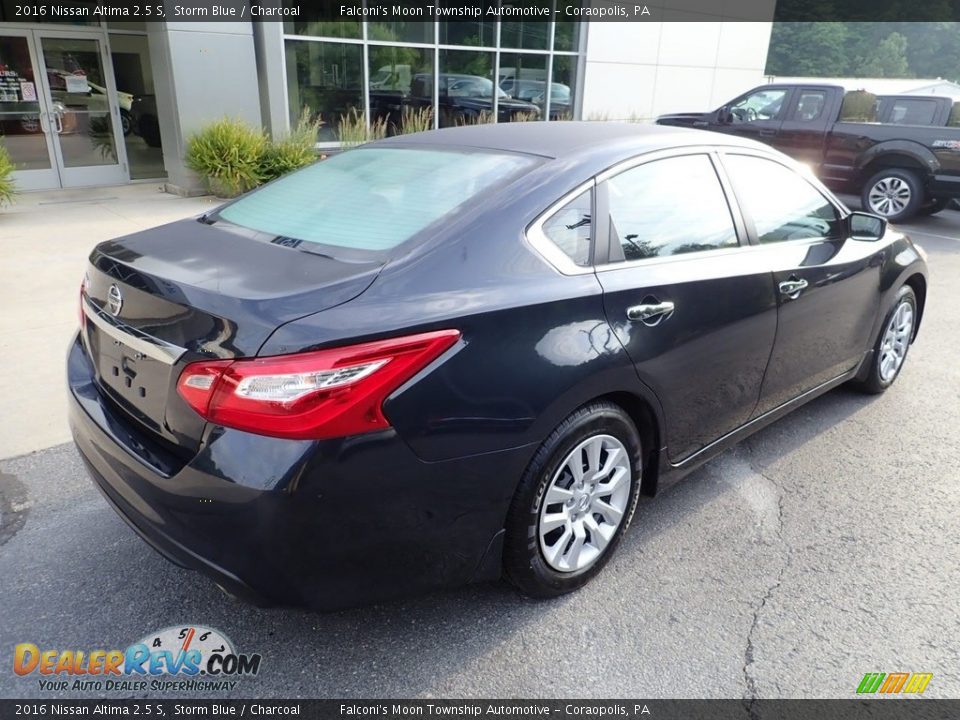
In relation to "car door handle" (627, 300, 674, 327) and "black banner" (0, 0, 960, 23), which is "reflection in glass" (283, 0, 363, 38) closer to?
"black banner" (0, 0, 960, 23)

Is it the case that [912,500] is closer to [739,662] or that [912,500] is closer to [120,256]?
[739,662]

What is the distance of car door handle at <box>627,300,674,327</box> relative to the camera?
251cm

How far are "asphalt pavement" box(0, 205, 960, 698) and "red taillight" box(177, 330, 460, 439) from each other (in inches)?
24.3

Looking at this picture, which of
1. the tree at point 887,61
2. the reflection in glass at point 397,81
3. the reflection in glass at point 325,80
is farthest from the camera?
the tree at point 887,61

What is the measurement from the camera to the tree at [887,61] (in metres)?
64.3

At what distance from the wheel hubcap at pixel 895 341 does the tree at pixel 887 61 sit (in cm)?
7068

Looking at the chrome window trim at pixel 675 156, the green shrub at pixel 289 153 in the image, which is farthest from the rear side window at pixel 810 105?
the chrome window trim at pixel 675 156

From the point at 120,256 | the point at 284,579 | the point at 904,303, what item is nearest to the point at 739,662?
the point at 284,579

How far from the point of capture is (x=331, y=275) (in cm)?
212

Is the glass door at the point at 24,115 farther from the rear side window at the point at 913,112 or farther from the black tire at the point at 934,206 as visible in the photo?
the black tire at the point at 934,206

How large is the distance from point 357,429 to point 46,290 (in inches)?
208

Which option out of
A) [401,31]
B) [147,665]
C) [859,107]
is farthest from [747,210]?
[401,31]

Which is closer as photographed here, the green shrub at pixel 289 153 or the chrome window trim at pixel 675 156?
the chrome window trim at pixel 675 156

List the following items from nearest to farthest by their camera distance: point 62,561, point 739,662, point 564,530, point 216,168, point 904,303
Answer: point 739,662 < point 564,530 < point 62,561 < point 904,303 < point 216,168
